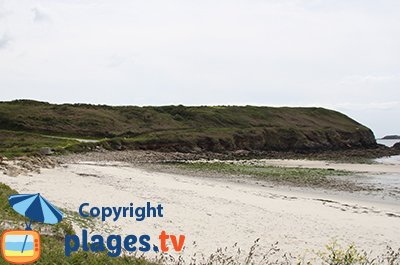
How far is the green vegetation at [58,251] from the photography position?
7.46 m

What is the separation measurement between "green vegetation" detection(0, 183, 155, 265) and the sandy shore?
196 cm

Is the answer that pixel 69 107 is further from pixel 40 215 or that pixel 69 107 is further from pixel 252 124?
pixel 40 215

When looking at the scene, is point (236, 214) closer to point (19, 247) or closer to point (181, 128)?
point (19, 247)

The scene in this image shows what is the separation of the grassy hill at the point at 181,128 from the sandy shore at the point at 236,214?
107ft

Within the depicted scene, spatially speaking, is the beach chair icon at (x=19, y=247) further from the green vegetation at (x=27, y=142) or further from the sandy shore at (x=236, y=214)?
the green vegetation at (x=27, y=142)

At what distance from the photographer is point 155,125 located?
268 feet

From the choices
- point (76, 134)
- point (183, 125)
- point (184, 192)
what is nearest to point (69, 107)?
point (76, 134)

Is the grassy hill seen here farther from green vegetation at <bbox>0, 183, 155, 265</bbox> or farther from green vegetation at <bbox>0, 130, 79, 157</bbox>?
green vegetation at <bbox>0, 183, 155, 265</bbox>

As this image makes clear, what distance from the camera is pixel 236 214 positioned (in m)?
16.3

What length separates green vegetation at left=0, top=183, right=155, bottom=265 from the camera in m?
7.46

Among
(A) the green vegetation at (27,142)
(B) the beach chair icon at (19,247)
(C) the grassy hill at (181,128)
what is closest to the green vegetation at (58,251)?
(B) the beach chair icon at (19,247)

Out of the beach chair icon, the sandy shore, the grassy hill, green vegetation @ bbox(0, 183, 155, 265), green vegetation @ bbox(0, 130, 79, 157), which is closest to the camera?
the beach chair icon

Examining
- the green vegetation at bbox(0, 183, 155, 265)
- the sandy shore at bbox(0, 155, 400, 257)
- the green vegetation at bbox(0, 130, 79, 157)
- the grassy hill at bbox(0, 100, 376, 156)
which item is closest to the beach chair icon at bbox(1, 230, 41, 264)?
the green vegetation at bbox(0, 183, 155, 265)

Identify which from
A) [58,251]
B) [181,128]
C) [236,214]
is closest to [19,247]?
[58,251]
